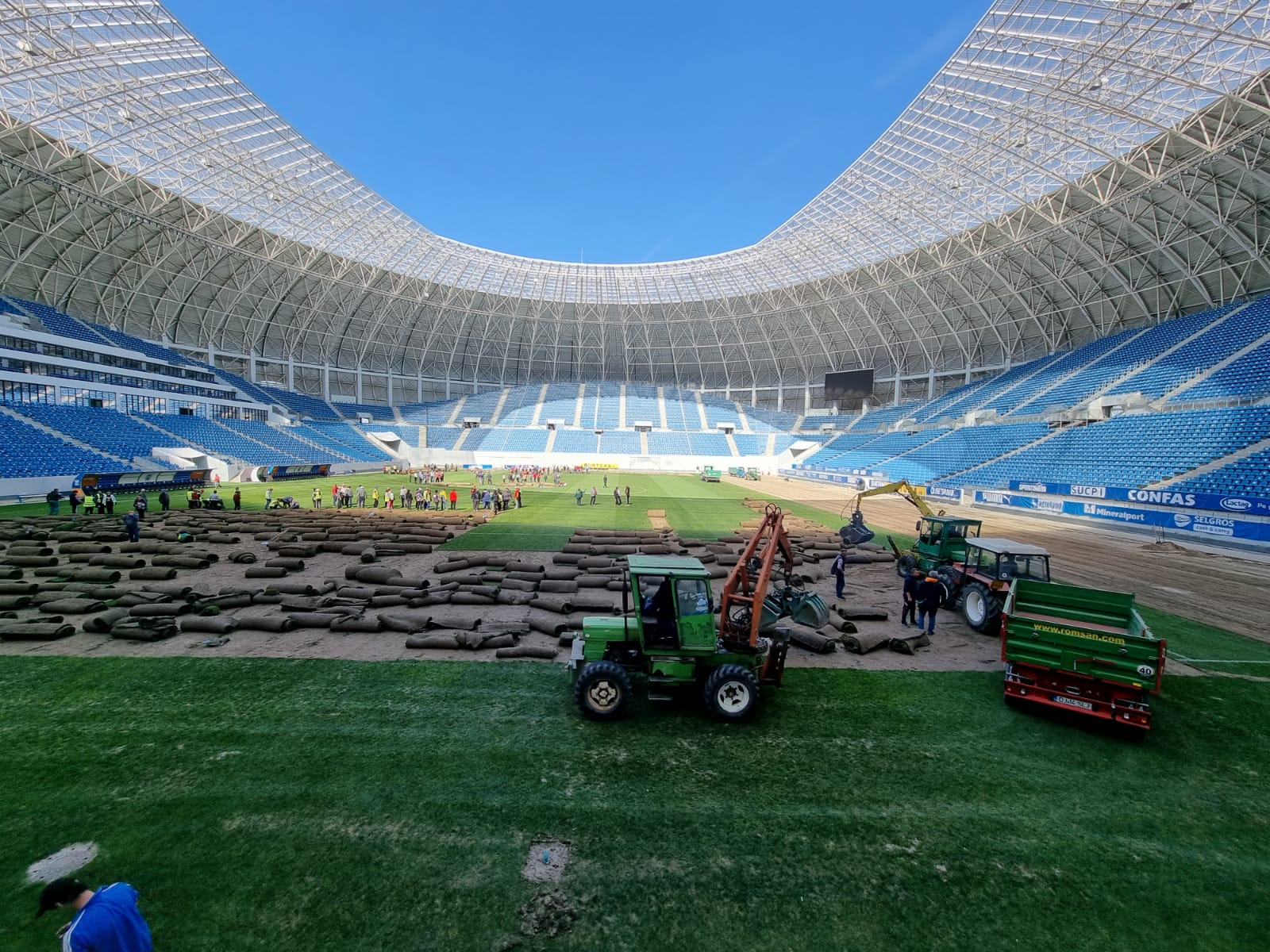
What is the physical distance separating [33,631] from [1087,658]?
56.8 feet

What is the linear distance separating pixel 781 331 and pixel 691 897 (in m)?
76.4

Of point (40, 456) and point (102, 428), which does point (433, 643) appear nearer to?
point (40, 456)

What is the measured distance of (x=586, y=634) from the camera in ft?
25.5

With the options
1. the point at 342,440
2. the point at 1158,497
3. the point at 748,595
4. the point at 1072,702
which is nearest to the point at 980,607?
the point at 1072,702

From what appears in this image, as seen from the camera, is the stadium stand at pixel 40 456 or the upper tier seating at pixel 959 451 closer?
the stadium stand at pixel 40 456

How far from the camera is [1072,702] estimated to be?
754 centimetres

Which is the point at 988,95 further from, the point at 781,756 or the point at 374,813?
the point at 374,813

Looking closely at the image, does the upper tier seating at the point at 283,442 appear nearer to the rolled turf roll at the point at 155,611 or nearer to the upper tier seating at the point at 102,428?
the upper tier seating at the point at 102,428

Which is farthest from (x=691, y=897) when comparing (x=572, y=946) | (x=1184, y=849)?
(x=1184, y=849)

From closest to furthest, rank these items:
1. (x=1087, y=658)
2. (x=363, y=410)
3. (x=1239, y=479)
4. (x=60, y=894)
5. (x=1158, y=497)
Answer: (x=60, y=894)
(x=1087, y=658)
(x=1239, y=479)
(x=1158, y=497)
(x=363, y=410)

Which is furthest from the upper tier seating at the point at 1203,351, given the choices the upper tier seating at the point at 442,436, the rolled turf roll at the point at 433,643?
the upper tier seating at the point at 442,436

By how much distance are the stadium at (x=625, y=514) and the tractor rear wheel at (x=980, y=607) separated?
0.32 m

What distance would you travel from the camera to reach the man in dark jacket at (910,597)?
1193cm

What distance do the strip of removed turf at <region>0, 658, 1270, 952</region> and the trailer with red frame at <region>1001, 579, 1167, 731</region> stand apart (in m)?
0.45
